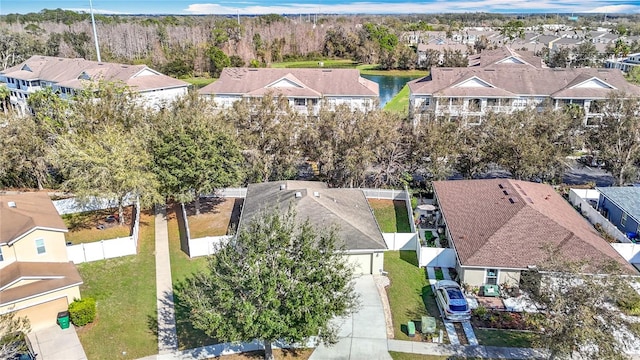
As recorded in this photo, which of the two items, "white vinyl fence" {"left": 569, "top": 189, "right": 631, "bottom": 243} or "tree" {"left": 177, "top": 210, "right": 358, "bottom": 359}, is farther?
"white vinyl fence" {"left": 569, "top": 189, "right": 631, "bottom": 243}

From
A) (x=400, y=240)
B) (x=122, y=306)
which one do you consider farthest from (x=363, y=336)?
(x=122, y=306)

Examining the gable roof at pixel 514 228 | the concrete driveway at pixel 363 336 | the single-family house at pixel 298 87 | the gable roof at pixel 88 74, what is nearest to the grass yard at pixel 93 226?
the concrete driveway at pixel 363 336

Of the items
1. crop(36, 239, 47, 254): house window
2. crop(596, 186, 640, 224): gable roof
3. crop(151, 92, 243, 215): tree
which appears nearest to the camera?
crop(36, 239, 47, 254): house window

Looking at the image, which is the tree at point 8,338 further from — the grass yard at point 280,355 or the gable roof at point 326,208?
the gable roof at point 326,208

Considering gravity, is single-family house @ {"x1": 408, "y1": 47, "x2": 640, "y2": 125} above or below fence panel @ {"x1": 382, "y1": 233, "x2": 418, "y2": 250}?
above

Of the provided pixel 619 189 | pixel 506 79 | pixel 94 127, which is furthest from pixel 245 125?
pixel 506 79

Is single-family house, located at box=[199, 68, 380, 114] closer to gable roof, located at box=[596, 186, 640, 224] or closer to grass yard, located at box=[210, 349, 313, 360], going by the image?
gable roof, located at box=[596, 186, 640, 224]

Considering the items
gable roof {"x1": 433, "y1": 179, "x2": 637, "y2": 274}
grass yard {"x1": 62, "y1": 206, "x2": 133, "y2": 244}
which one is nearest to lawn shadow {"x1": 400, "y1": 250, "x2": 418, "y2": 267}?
gable roof {"x1": 433, "y1": 179, "x2": 637, "y2": 274}
